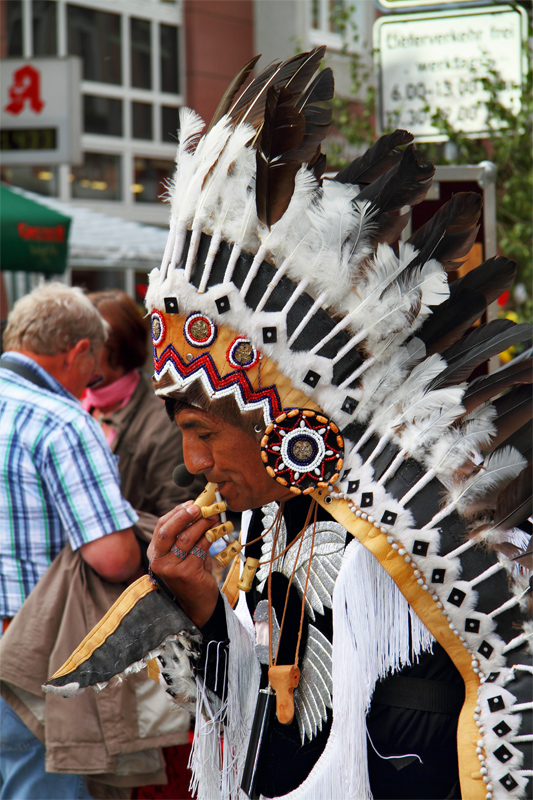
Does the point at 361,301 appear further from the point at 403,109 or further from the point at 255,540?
the point at 403,109

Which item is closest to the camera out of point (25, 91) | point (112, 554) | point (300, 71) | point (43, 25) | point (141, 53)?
point (300, 71)

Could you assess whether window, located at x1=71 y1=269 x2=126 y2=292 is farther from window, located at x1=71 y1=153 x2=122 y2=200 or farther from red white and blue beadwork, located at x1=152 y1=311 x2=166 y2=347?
red white and blue beadwork, located at x1=152 y1=311 x2=166 y2=347

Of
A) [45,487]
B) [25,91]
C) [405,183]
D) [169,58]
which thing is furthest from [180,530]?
[169,58]

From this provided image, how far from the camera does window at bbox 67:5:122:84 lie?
35.3 feet

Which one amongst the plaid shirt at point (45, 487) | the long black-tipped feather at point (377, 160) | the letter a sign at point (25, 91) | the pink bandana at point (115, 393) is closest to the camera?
the long black-tipped feather at point (377, 160)

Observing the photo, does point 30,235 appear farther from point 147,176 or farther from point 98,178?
point 147,176

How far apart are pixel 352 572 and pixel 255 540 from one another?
0.97 feet

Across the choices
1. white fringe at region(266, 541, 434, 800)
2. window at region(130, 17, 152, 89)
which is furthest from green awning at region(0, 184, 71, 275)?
window at region(130, 17, 152, 89)

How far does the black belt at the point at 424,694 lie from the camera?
1503 mm

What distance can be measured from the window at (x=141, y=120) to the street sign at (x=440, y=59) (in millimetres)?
8986

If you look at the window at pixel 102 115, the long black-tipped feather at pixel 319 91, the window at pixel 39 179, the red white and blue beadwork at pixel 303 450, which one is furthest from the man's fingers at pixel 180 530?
the window at pixel 102 115

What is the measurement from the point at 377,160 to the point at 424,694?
3.22ft

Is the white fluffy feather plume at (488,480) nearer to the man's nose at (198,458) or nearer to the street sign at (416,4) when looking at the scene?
the man's nose at (198,458)

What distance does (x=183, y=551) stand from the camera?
5.25 feet
